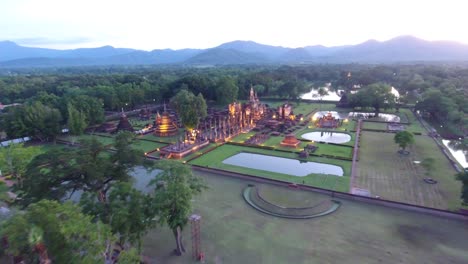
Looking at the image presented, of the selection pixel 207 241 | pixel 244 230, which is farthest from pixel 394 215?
pixel 207 241

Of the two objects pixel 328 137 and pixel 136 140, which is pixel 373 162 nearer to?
pixel 328 137

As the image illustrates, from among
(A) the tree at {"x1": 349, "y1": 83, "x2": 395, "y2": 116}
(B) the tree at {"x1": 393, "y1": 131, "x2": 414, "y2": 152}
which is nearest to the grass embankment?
(B) the tree at {"x1": 393, "y1": 131, "x2": 414, "y2": 152}

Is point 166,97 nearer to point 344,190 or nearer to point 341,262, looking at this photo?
point 344,190

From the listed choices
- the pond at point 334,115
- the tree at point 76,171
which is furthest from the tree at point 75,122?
the pond at point 334,115

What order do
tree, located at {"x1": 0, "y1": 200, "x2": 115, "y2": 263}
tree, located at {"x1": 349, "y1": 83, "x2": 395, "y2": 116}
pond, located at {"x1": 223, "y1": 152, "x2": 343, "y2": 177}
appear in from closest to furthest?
tree, located at {"x1": 0, "y1": 200, "x2": 115, "y2": 263}, pond, located at {"x1": 223, "y1": 152, "x2": 343, "y2": 177}, tree, located at {"x1": 349, "y1": 83, "x2": 395, "y2": 116}

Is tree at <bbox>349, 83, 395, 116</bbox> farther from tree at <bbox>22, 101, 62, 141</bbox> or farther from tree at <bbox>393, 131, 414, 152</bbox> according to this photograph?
tree at <bbox>22, 101, 62, 141</bbox>

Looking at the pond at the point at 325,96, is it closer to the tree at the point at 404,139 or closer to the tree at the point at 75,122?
the tree at the point at 404,139
